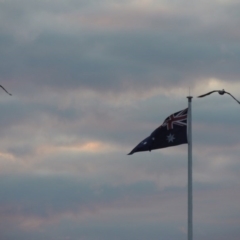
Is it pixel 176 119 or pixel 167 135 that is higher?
pixel 176 119

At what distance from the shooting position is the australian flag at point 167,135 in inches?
2121

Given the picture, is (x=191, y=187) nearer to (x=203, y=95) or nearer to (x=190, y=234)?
(x=190, y=234)

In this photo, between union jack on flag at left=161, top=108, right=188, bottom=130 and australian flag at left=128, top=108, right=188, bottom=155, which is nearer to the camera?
australian flag at left=128, top=108, right=188, bottom=155

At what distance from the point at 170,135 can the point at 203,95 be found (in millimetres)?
3676

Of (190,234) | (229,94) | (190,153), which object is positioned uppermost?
(229,94)

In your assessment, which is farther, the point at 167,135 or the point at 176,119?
the point at 176,119

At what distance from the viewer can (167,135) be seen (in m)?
54.0

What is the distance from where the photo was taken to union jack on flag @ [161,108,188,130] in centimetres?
5422

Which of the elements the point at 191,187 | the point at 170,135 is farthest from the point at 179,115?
the point at 191,187

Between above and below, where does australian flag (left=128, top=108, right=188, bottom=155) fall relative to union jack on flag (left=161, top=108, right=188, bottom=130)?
below

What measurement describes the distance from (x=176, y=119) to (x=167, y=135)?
4.25 ft

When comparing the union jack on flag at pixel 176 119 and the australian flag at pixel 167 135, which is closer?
the australian flag at pixel 167 135

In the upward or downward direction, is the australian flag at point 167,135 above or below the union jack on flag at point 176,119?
below

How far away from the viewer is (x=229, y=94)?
53.6m
